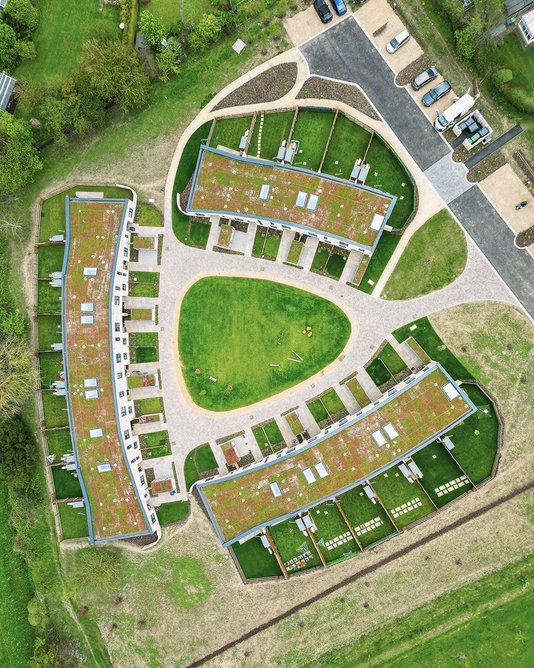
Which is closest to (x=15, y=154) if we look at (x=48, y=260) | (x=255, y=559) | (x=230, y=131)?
(x=48, y=260)

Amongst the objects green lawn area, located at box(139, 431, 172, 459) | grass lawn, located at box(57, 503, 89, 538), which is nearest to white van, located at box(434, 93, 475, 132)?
green lawn area, located at box(139, 431, 172, 459)

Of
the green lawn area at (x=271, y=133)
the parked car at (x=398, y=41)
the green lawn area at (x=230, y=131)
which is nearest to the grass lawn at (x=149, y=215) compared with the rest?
the green lawn area at (x=230, y=131)

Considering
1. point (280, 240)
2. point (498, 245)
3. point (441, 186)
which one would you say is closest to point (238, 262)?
point (280, 240)

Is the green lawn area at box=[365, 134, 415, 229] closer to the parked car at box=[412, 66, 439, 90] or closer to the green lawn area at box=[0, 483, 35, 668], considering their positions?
the parked car at box=[412, 66, 439, 90]

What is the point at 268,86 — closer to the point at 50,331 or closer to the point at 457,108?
the point at 457,108

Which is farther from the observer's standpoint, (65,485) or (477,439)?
(65,485)

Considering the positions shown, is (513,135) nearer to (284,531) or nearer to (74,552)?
(284,531)

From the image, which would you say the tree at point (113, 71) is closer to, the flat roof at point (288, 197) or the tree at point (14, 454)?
the flat roof at point (288, 197)
